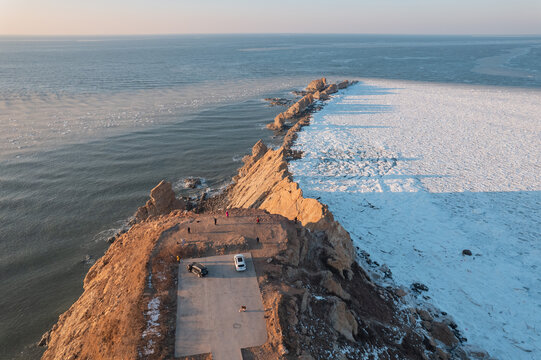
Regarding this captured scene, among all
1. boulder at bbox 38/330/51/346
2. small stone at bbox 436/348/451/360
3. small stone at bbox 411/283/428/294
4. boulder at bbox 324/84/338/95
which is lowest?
boulder at bbox 38/330/51/346

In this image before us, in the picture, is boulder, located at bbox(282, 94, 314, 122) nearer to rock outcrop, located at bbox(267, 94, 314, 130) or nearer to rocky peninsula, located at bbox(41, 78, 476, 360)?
rock outcrop, located at bbox(267, 94, 314, 130)

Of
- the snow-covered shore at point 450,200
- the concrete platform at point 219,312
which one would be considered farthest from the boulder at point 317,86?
the concrete platform at point 219,312

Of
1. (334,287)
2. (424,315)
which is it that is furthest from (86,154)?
(424,315)

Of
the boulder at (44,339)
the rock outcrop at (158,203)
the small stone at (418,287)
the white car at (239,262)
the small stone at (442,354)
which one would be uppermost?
the white car at (239,262)

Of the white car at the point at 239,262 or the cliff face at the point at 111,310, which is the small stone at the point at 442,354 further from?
the cliff face at the point at 111,310

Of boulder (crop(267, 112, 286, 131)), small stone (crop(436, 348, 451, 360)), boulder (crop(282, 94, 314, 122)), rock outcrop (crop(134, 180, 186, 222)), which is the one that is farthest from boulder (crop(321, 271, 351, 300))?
boulder (crop(282, 94, 314, 122))

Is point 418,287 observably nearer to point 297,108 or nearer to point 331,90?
point 297,108
